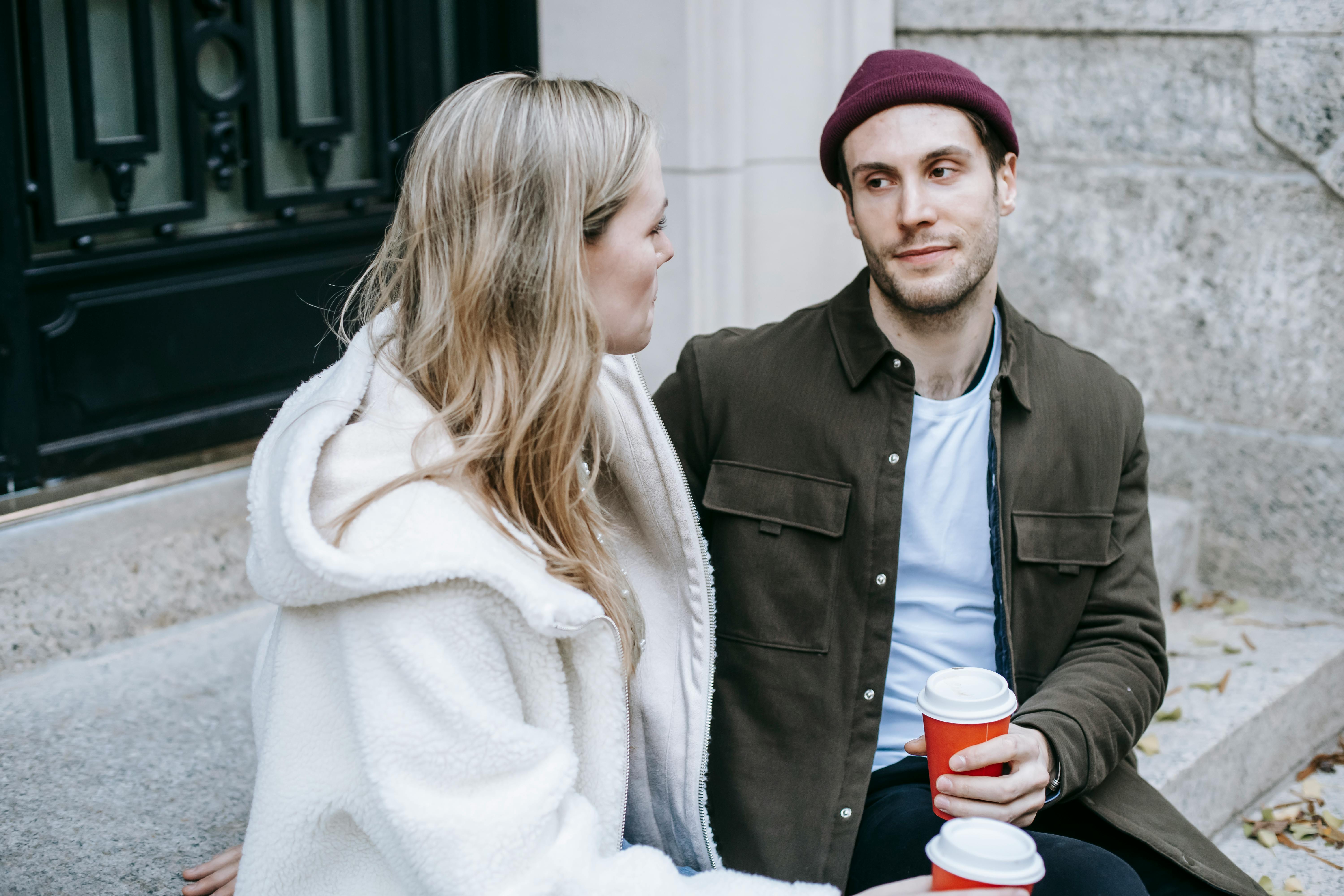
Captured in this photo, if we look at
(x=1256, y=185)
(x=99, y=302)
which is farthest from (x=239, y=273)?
(x=1256, y=185)

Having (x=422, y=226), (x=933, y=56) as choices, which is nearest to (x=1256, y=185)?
(x=933, y=56)

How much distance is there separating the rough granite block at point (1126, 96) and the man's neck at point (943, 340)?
5.61 ft

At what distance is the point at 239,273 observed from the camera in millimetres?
3754

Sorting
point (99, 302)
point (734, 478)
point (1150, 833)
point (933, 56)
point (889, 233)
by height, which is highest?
point (933, 56)

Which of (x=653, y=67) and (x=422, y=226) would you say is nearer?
(x=422, y=226)

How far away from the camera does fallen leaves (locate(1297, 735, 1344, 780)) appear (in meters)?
3.52

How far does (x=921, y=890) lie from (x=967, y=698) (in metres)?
0.30

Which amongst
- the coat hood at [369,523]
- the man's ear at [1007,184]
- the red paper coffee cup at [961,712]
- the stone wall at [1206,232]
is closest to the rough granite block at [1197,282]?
the stone wall at [1206,232]

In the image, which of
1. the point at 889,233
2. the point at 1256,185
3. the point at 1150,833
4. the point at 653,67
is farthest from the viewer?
the point at 653,67

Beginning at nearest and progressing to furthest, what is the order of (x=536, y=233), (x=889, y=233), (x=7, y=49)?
(x=536, y=233)
(x=889, y=233)
(x=7, y=49)

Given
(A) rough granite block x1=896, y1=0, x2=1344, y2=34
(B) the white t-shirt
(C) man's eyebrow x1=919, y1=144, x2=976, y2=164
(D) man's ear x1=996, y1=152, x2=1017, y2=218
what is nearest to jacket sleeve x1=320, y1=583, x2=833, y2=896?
(B) the white t-shirt

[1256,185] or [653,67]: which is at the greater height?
[653,67]

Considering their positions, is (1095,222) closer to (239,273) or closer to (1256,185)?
(1256,185)

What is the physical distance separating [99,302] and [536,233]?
86.2 inches
